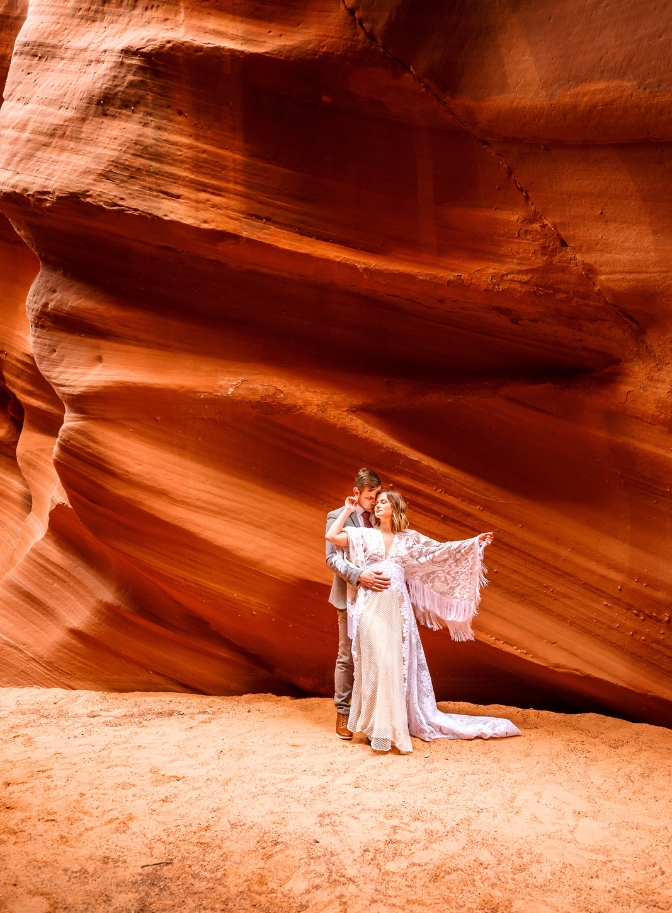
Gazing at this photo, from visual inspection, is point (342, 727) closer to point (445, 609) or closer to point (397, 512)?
point (445, 609)

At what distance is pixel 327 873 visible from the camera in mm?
3336

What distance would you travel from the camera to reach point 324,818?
3.92 m

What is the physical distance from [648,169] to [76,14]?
4282 millimetres

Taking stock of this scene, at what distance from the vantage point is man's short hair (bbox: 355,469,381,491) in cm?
554

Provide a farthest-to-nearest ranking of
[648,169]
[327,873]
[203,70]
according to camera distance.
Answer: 1. [203,70]
2. [648,169]
3. [327,873]

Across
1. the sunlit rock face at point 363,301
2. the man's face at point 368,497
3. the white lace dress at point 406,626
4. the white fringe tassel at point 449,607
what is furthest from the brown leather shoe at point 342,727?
the man's face at point 368,497

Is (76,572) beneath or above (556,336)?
beneath

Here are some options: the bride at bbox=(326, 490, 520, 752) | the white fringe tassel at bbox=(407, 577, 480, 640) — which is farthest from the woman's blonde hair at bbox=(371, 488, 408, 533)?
the white fringe tassel at bbox=(407, 577, 480, 640)

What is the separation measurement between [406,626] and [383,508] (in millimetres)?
784

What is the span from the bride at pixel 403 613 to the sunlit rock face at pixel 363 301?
57 cm

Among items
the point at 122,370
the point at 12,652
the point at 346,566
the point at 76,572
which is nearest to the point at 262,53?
the point at 122,370

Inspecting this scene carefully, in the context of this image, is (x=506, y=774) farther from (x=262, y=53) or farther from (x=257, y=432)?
(x=262, y=53)

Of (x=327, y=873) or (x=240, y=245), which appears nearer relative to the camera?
(x=327, y=873)

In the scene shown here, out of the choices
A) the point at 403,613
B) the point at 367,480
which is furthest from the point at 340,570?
the point at 367,480
